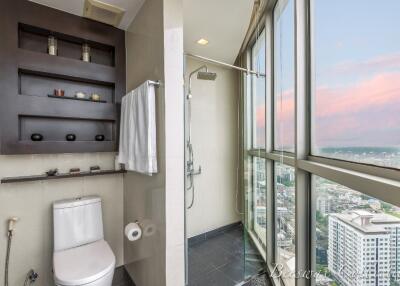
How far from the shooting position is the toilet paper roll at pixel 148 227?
1.63 m

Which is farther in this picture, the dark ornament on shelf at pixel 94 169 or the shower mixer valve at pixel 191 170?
the shower mixer valve at pixel 191 170

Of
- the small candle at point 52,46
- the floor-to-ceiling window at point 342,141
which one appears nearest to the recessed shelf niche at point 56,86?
the small candle at point 52,46

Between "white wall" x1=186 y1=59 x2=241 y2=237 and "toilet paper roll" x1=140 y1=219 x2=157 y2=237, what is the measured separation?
0.88 meters

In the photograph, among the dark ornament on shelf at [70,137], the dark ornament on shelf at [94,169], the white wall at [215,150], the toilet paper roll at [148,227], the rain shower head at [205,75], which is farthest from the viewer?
the white wall at [215,150]

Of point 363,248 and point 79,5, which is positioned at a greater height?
point 79,5

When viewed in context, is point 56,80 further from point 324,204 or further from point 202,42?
point 324,204

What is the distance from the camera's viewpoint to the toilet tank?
178cm

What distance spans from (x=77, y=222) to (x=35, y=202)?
42 cm

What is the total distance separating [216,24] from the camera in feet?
6.35

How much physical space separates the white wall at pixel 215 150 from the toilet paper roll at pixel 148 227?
880 mm

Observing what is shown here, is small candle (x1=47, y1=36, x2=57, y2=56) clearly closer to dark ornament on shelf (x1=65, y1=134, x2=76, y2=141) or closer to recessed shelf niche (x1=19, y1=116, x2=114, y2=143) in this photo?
recessed shelf niche (x1=19, y1=116, x2=114, y2=143)

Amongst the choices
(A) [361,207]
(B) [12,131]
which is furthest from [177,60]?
(B) [12,131]

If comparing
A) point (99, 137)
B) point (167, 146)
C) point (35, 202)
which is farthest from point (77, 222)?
point (167, 146)

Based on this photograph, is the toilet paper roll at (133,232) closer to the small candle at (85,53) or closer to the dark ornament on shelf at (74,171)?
the dark ornament on shelf at (74,171)
